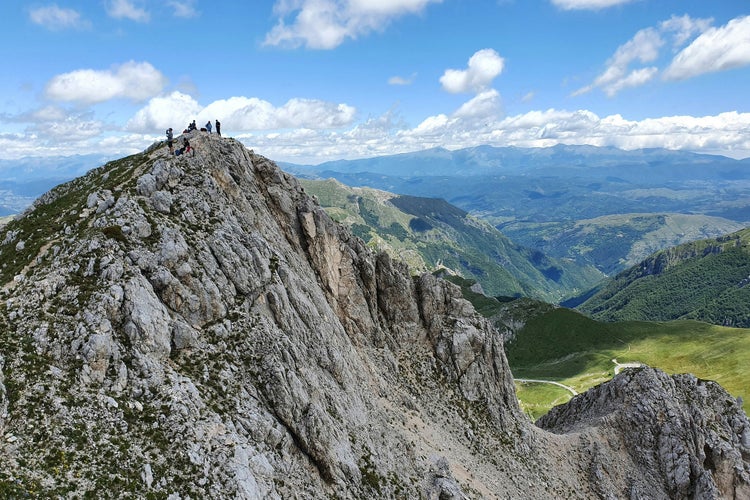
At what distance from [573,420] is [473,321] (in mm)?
37046

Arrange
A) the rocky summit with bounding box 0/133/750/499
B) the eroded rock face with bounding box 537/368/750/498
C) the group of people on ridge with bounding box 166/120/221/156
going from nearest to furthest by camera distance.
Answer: the rocky summit with bounding box 0/133/750/499 → the group of people on ridge with bounding box 166/120/221/156 → the eroded rock face with bounding box 537/368/750/498

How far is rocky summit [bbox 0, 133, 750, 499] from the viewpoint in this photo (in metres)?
32.0

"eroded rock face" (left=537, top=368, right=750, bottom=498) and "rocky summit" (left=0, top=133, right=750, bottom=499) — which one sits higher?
"rocky summit" (left=0, top=133, right=750, bottom=499)

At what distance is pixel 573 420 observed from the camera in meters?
97.8

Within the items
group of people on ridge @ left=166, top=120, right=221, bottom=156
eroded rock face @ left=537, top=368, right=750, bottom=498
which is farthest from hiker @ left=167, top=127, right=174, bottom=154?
eroded rock face @ left=537, top=368, right=750, bottom=498

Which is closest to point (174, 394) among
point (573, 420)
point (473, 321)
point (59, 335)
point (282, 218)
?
point (59, 335)

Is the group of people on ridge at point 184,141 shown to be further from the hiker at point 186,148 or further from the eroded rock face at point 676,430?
the eroded rock face at point 676,430

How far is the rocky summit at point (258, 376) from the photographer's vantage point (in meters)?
32.0

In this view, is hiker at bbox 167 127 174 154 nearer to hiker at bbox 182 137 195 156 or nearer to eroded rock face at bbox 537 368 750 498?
hiker at bbox 182 137 195 156

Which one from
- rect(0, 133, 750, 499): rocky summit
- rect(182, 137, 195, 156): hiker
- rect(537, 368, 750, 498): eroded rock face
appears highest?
rect(182, 137, 195, 156): hiker

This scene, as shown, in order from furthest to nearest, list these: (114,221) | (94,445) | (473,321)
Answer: (473,321)
(114,221)
(94,445)

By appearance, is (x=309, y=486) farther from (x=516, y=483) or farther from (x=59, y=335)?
(x=516, y=483)

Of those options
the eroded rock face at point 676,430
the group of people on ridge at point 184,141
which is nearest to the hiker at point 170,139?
the group of people on ridge at point 184,141

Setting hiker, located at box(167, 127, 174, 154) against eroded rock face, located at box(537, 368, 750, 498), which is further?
eroded rock face, located at box(537, 368, 750, 498)
